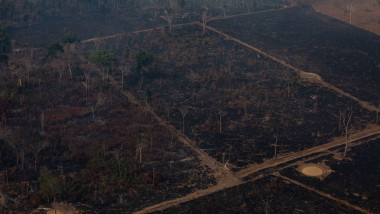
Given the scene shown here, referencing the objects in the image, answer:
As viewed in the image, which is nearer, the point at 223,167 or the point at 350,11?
the point at 223,167

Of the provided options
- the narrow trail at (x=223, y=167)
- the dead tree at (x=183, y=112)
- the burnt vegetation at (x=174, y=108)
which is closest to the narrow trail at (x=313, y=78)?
the narrow trail at (x=223, y=167)

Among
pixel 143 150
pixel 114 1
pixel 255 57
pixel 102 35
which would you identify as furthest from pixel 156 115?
pixel 114 1

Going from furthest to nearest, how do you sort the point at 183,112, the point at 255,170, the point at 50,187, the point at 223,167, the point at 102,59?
1. the point at 102,59
2. the point at 183,112
3. the point at 223,167
4. the point at 255,170
5. the point at 50,187

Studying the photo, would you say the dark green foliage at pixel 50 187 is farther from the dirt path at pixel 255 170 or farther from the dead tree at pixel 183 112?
the dead tree at pixel 183 112

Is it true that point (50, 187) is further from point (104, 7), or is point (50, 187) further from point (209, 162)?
point (104, 7)

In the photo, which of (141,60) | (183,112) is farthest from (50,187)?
(141,60)

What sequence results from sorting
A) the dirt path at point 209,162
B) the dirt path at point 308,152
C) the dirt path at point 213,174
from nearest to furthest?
the dirt path at point 213,174 → the dirt path at point 209,162 → the dirt path at point 308,152

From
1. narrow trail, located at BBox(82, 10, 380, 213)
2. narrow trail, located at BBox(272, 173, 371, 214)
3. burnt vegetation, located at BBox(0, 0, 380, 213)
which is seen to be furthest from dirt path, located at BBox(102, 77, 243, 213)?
narrow trail, located at BBox(272, 173, 371, 214)

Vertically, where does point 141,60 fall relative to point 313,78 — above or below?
above

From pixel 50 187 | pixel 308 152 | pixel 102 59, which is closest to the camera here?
pixel 50 187

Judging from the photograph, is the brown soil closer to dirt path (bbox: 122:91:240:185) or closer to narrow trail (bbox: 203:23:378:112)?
narrow trail (bbox: 203:23:378:112)
